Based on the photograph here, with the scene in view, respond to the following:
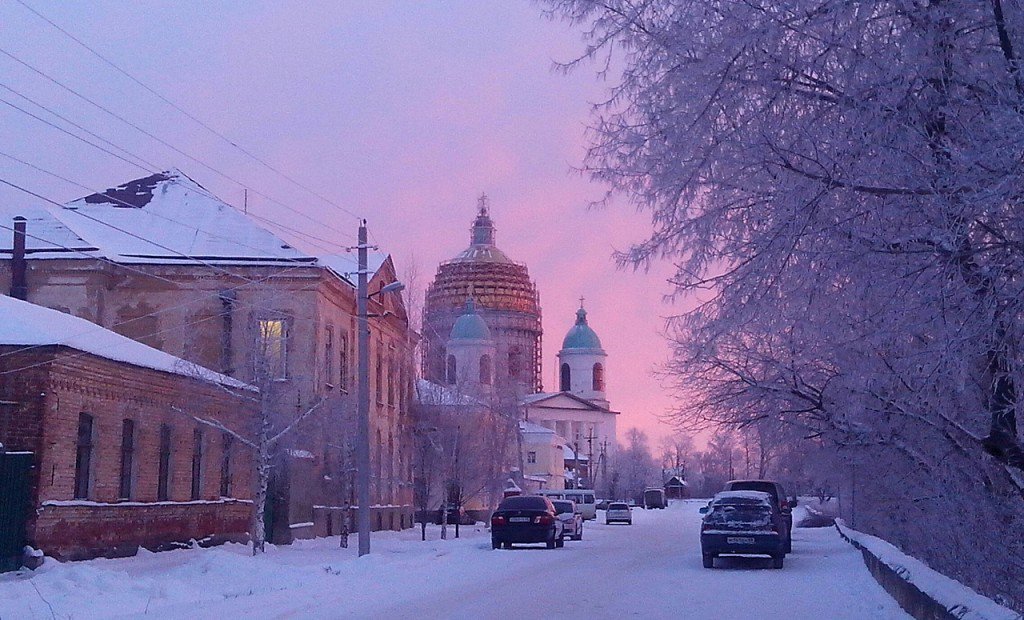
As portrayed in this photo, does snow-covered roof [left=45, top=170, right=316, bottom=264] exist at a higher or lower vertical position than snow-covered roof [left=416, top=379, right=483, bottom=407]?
higher

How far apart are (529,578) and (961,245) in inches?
626

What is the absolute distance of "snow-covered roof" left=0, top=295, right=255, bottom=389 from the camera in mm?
22797

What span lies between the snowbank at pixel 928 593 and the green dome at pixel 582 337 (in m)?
115

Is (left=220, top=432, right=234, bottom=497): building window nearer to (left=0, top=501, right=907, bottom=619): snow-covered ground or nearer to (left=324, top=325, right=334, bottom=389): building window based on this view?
(left=0, top=501, right=907, bottom=619): snow-covered ground

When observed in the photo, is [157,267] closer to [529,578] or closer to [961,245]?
[529,578]

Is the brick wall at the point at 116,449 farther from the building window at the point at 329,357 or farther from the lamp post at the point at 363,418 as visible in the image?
the building window at the point at 329,357

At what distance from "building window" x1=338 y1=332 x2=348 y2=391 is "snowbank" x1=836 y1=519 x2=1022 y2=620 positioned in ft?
81.4

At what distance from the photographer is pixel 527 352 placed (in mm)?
114125

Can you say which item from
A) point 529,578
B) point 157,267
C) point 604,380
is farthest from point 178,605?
point 604,380

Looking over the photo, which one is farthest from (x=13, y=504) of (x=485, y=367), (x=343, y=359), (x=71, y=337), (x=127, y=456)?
(x=485, y=367)

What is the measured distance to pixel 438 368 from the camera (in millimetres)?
73062

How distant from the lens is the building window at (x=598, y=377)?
134 metres

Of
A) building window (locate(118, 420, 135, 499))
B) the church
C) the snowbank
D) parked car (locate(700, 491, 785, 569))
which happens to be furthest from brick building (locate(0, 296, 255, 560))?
the church

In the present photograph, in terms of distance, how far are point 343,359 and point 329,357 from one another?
89.0 inches
